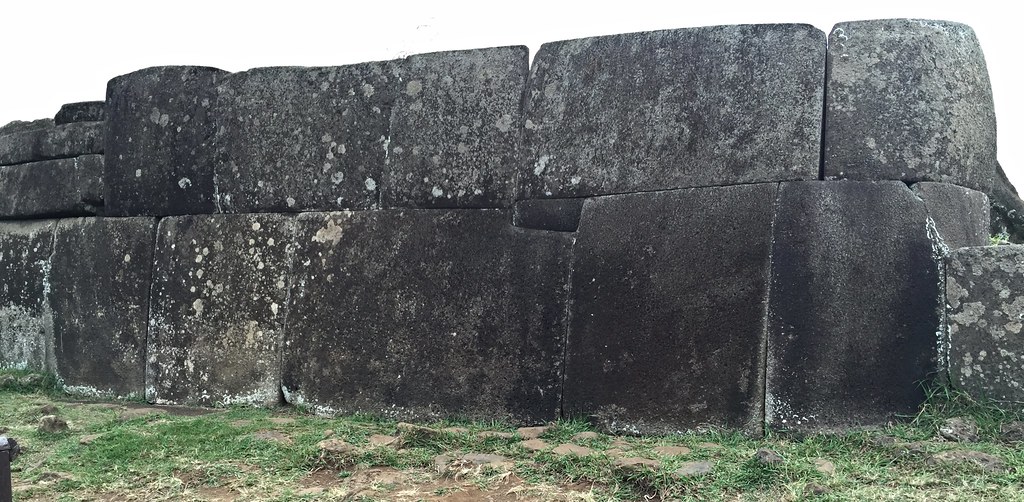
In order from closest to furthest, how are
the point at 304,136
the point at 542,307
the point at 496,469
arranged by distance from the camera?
1. the point at 496,469
2. the point at 542,307
3. the point at 304,136

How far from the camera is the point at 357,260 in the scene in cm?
529

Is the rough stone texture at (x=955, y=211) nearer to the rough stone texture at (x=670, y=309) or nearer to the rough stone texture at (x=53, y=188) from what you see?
the rough stone texture at (x=670, y=309)

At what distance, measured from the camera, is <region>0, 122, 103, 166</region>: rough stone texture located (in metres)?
6.39

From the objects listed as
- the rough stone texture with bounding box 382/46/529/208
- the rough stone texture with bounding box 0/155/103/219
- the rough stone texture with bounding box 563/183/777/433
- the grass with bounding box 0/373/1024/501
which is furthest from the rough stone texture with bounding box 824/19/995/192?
the rough stone texture with bounding box 0/155/103/219

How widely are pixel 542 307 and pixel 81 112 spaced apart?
13.5 feet

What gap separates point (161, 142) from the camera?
5.94 metres

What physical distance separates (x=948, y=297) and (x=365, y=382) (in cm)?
318

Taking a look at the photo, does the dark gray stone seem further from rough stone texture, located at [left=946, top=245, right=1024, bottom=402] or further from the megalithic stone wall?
rough stone texture, located at [left=946, top=245, right=1024, bottom=402]

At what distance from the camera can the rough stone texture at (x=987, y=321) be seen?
3.92m

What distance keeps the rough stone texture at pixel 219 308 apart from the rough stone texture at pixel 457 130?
2.90ft

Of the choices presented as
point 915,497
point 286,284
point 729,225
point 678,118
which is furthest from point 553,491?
point 286,284

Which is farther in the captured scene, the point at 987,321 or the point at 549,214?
the point at 549,214

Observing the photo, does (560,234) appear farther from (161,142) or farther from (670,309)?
(161,142)

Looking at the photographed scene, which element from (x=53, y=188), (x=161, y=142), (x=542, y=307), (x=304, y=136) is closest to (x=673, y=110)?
(x=542, y=307)
